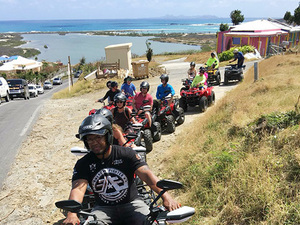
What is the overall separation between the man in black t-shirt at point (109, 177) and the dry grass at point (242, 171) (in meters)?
1.61

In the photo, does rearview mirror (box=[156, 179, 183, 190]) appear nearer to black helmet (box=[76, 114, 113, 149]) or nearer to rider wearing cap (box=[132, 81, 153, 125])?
black helmet (box=[76, 114, 113, 149])

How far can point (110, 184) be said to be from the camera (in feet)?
10.2

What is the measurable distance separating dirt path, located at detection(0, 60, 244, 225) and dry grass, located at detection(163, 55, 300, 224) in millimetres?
1304

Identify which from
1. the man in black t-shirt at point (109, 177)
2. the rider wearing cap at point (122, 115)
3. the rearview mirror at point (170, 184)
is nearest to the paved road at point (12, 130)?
the rider wearing cap at point (122, 115)

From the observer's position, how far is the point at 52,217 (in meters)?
5.29

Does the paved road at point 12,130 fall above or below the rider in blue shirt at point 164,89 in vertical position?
below

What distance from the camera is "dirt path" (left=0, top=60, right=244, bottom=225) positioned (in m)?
5.42

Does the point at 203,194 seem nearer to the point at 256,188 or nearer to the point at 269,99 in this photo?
the point at 256,188

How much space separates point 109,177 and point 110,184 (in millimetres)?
84

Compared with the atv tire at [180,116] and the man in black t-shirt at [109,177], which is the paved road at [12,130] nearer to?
the man in black t-shirt at [109,177]

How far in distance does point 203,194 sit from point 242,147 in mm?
1299

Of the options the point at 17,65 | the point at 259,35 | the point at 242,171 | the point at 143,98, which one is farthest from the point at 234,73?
the point at 17,65

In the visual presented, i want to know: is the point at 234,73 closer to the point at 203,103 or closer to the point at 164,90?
the point at 203,103

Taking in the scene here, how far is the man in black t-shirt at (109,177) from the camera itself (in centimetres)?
305
